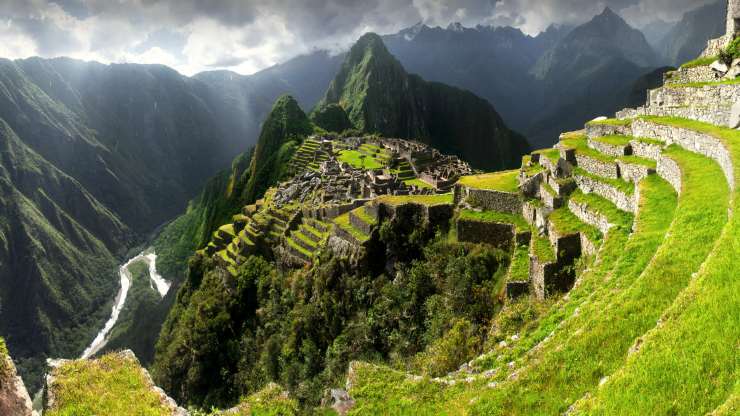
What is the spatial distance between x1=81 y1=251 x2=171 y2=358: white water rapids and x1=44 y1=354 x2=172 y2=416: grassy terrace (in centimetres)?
12345

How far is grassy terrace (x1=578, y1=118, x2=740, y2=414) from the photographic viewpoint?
5.55 metres

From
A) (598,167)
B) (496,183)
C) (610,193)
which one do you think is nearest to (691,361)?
(610,193)

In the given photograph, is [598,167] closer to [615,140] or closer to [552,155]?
[615,140]

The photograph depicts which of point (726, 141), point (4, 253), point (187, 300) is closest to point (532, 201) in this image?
point (726, 141)

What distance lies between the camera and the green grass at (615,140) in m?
19.8

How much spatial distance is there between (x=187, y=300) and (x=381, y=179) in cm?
3025

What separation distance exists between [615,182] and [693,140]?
2.74 metres

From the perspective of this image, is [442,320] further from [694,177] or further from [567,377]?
[567,377]

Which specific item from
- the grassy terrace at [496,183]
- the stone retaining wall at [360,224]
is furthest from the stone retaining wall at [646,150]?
the stone retaining wall at [360,224]

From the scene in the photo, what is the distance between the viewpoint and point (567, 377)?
7.70 metres

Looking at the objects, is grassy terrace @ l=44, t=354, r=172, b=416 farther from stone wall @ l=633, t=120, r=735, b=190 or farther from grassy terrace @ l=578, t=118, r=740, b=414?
stone wall @ l=633, t=120, r=735, b=190

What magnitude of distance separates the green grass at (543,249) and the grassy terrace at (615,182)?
3.13 m

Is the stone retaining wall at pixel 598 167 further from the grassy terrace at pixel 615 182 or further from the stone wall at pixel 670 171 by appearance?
the stone wall at pixel 670 171

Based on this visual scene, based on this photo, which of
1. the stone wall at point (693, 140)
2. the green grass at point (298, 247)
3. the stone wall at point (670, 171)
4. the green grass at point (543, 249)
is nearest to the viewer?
the stone wall at point (693, 140)
